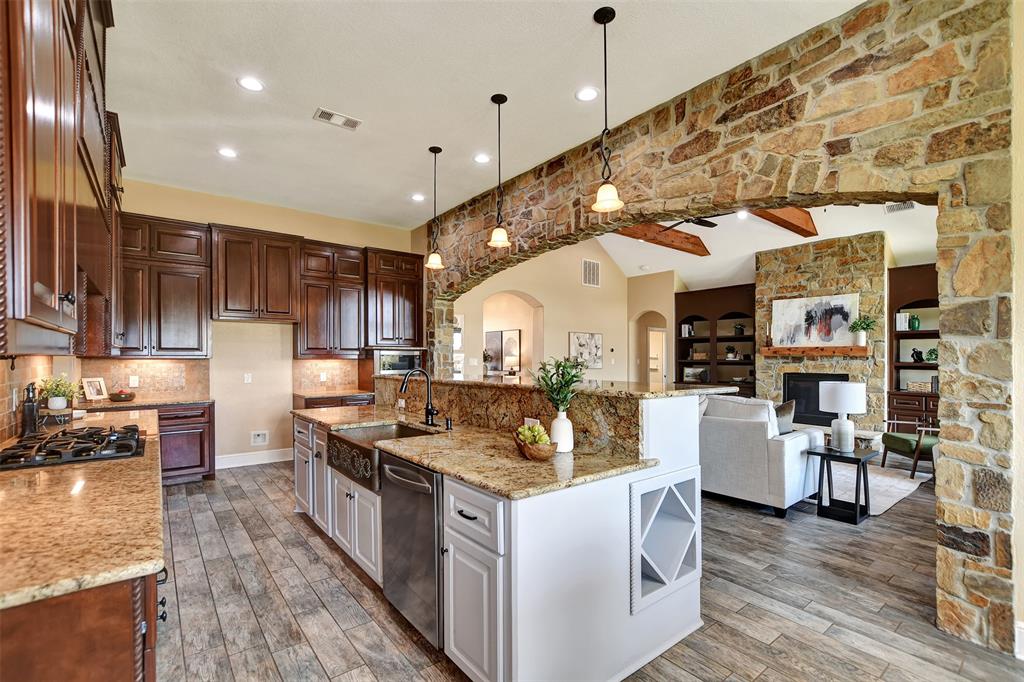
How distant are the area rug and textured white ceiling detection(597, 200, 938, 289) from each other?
3.33 meters

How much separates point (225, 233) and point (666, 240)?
640cm

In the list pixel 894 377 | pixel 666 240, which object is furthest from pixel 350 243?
pixel 894 377

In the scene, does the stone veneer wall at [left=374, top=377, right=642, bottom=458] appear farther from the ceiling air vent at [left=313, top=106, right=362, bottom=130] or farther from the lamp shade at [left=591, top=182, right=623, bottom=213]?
the ceiling air vent at [left=313, top=106, right=362, bottom=130]

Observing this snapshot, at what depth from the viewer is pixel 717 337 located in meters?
9.29

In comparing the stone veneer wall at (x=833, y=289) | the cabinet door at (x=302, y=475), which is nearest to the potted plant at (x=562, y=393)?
the cabinet door at (x=302, y=475)

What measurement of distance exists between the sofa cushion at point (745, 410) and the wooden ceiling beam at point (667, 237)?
12.2 feet

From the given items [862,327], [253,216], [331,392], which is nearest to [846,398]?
[862,327]

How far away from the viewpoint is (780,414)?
14.8 feet

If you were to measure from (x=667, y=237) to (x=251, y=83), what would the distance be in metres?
6.58

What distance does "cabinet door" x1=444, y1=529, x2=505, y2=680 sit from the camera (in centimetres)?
178

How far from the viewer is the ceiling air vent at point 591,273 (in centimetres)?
936

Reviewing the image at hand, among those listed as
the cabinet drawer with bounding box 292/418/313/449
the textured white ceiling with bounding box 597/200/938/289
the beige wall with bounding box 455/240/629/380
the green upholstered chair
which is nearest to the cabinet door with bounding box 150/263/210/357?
the cabinet drawer with bounding box 292/418/313/449

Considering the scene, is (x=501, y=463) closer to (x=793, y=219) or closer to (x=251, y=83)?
(x=251, y=83)

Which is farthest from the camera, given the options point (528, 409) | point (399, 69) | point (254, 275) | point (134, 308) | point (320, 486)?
point (254, 275)
